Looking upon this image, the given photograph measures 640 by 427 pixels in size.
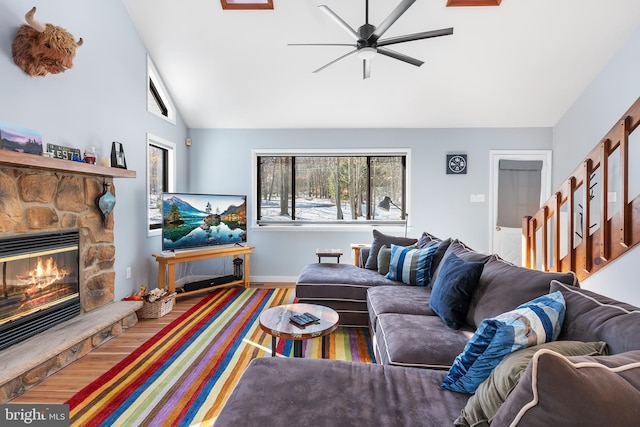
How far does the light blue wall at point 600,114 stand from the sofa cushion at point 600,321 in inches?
57.6

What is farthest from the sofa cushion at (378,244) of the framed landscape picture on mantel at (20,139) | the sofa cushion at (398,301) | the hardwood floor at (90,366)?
the framed landscape picture on mantel at (20,139)

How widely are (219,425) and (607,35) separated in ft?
15.9

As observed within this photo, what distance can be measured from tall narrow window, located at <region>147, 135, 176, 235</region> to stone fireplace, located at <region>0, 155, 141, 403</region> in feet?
2.74

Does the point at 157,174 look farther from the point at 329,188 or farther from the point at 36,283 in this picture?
the point at 329,188

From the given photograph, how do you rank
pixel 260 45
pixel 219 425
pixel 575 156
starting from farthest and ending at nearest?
pixel 575 156 → pixel 260 45 → pixel 219 425

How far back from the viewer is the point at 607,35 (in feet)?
11.2

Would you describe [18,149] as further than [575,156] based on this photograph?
No

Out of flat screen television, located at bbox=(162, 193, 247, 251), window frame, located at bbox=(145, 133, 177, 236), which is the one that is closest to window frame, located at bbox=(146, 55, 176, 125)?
window frame, located at bbox=(145, 133, 177, 236)

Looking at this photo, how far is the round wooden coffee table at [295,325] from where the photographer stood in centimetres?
184

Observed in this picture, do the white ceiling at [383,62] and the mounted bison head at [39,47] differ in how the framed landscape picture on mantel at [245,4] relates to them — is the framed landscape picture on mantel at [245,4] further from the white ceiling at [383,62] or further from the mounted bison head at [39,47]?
the mounted bison head at [39,47]

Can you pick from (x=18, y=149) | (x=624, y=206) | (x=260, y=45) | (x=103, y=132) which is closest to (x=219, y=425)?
(x=18, y=149)

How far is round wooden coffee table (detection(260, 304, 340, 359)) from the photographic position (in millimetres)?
1836

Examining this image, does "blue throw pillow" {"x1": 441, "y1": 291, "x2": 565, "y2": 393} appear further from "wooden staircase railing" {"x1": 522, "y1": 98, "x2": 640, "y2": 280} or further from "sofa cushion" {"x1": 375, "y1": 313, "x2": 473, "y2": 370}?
"wooden staircase railing" {"x1": 522, "y1": 98, "x2": 640, "y2": 280}

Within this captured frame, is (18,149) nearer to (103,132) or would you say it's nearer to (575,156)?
(103,132)
